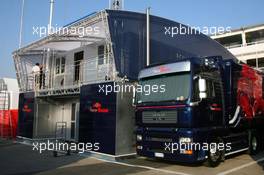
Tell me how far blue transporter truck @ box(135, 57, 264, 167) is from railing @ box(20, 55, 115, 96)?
414 centimetres

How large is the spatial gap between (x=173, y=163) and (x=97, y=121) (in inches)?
137

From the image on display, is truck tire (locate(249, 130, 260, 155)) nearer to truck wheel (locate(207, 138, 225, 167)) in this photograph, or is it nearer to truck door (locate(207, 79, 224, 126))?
truck wheel (locate(207, 138, 225, 167))

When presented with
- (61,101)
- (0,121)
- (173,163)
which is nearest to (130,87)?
(173,163)

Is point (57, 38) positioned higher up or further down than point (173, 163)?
higher up

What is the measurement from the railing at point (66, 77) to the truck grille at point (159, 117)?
409 centimetres

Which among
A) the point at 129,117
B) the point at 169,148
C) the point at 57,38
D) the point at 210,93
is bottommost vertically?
the point at 169,148

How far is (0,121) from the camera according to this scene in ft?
65.5

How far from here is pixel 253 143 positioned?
12617mm

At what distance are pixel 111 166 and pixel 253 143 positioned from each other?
6189mm

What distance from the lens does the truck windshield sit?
9094 millimetres

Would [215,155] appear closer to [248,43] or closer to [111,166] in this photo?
[111,166]

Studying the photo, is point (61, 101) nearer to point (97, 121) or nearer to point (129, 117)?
point (97, 121)

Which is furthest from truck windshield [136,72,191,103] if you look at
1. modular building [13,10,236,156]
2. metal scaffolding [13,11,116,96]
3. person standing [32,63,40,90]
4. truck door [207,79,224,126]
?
person standing [32,63,40,90]

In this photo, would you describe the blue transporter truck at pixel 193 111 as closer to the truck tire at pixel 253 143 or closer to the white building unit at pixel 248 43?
the truck tire at pixel 253 143
